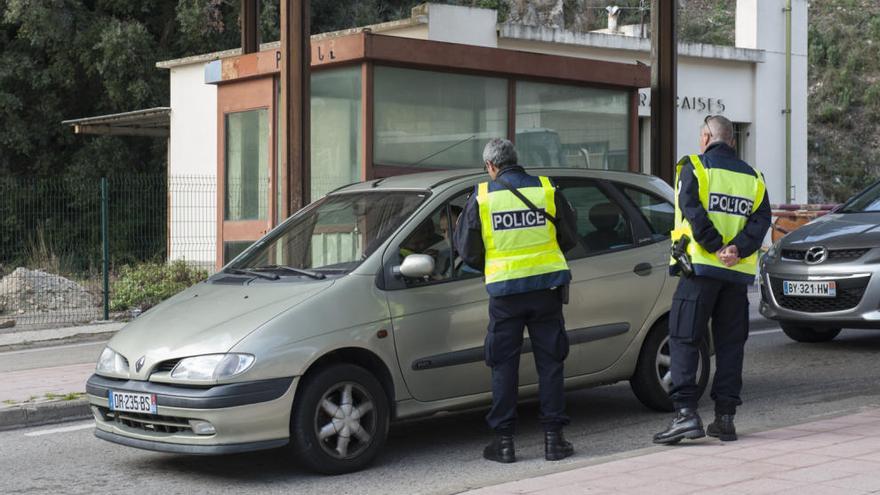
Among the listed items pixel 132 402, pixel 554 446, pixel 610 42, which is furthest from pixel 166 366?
pixel 610 42

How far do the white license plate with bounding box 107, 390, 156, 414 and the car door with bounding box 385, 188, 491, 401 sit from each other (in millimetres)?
1385

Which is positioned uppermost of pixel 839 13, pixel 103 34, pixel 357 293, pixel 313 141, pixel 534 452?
pixel 839 13

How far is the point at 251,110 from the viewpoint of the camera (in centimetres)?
1488

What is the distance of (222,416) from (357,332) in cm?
89

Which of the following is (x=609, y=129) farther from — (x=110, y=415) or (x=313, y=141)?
(x=110, y=415)

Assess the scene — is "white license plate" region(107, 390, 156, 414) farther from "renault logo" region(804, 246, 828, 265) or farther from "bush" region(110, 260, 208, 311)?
"bush" region(110, 260, 208, 311)

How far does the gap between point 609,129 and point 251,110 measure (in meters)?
4.77

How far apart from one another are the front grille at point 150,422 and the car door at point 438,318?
1269 millimetres

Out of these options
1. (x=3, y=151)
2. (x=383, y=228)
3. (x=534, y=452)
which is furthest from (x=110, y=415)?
(x=3, y=151)

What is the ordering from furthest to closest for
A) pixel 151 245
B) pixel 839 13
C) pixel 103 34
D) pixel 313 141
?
pixel 839 13
pixel 103 34
pixel 151 245
pixel 313 141

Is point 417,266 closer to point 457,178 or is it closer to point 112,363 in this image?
point 457,178

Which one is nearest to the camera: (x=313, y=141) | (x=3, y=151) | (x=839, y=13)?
(x=313, y=141)

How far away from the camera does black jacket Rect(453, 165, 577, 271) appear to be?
22.0 feet

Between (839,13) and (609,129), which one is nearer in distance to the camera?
(609,129)
